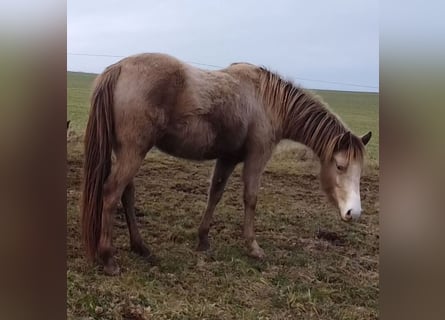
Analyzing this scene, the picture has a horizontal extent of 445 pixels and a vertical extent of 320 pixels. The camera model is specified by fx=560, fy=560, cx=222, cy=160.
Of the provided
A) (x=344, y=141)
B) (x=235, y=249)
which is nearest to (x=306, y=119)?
(x=344, y=141)

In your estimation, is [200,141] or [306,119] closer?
[200,141]

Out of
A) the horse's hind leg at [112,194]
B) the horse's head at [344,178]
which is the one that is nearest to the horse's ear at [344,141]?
the horse's head at [344,178]

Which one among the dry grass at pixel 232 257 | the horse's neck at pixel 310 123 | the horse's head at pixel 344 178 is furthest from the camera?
the horse's neck at pixel 310 123

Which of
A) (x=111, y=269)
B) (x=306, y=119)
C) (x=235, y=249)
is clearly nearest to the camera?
(x=111, y=269)

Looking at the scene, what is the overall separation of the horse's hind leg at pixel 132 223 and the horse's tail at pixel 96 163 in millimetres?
99

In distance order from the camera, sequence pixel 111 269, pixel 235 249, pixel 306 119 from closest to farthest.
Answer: pixel 111 269
pixel 235 249
pixel 306 119

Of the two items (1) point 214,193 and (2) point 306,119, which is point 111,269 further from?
(2) point 306,119

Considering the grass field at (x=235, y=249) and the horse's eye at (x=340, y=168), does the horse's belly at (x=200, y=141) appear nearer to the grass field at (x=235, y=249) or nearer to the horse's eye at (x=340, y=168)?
the grass field at (x=235, y=249)

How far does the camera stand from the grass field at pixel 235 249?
208 centimetres

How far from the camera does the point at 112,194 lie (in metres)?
2.12

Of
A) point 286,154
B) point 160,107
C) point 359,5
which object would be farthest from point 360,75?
point 160,107

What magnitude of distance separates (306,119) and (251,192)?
0.40m

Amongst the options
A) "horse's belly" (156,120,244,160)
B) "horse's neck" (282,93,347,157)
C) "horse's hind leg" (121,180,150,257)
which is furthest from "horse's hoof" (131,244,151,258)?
"horse's neck" (282,93,347,157)
